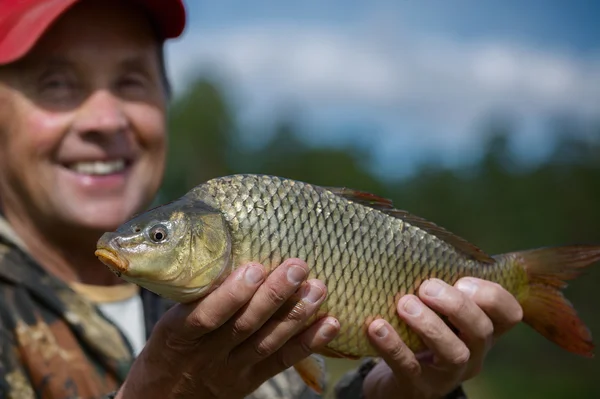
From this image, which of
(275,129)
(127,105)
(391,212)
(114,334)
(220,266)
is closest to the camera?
(220,266)

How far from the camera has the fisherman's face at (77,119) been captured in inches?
87.5

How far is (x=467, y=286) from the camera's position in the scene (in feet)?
5.91

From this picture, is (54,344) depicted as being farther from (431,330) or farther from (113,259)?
(431,330)

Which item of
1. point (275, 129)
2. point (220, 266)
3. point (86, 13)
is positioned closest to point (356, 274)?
point (220, 266)

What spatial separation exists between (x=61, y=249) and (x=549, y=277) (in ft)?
4.38

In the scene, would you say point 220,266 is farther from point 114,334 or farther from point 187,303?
point 114,334

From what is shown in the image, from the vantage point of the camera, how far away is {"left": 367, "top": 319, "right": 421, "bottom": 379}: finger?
168 cm

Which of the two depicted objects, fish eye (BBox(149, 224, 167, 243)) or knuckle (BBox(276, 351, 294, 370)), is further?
knuckle (BBox(276, 351, 294, 370))

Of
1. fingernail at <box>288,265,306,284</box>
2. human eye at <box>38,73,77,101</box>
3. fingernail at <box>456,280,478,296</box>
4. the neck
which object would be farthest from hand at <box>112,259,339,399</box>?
human eye at <box>38,73,77,101</box>

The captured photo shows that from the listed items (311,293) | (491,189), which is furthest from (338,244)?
(491,189)

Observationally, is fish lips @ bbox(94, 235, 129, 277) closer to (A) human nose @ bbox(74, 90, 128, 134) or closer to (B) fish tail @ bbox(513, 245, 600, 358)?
(A) human nose @ bbox(74, 90, 128, 134)

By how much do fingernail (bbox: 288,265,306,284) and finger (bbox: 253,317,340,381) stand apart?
14 cm

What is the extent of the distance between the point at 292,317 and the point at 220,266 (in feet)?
0.58

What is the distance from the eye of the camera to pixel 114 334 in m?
2.17
